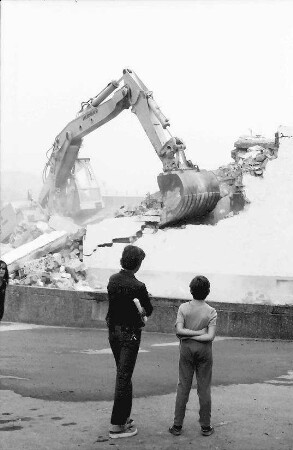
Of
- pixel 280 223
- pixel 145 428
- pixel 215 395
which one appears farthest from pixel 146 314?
pixel 280 223

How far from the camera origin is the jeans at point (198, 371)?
19.7 feet

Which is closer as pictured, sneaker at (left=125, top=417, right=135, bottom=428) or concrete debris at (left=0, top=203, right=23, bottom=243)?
sneaker at (left=125, top=417, right=135, bottom=428)

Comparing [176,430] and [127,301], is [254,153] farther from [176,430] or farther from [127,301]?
[176,430]

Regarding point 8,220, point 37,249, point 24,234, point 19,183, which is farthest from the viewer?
point 19,183

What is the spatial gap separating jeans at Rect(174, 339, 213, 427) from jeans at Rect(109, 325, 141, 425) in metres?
0.40

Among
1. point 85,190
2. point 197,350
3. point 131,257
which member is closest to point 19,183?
point 85,190

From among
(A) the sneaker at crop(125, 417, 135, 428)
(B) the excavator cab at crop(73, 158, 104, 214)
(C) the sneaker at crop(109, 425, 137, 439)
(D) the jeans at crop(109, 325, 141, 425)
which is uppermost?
(B) the excavator cab at crop(73, 158, 104, 214)

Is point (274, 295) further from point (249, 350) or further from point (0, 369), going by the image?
point (0, 369)

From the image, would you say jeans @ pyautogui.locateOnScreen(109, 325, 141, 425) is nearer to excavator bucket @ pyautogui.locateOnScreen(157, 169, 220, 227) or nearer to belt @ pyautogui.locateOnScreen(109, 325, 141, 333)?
belt @ pyautogui.locateOnScreen(109, 325, 141, 333)

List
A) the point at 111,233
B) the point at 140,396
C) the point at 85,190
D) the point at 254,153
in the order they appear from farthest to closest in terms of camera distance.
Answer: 1. the point at 85,190
2. the point at 254,153
3. the point at 111,233
4. the point at 140,396

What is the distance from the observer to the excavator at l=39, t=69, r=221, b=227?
58.9 ft

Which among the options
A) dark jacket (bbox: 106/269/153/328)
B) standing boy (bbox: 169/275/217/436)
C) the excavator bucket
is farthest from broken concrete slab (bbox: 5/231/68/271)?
standing boy (bbox: 169/275/217/436)

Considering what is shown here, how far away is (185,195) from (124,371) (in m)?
11.8

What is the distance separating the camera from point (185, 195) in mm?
17672
